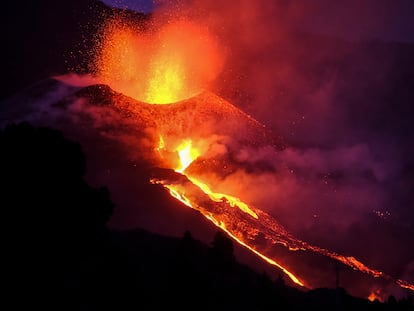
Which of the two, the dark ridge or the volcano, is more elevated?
the dark ridge

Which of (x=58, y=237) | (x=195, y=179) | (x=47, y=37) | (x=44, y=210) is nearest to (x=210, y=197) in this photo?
(x=195, y=179)

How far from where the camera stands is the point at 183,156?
5328 cm

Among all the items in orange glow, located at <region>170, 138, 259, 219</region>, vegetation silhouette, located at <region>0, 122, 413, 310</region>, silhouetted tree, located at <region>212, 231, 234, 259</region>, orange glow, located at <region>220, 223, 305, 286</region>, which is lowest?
vegetation silhouette, located at <region>0, 122, 413, 310</region>

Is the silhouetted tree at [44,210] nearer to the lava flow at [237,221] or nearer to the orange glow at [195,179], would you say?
the lava flow at [237,221]

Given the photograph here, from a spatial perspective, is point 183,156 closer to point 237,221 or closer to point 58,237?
point 237,221

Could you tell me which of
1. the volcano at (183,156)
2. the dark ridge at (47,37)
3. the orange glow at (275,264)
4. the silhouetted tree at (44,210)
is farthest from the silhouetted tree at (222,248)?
the dark ridge at (47,37)

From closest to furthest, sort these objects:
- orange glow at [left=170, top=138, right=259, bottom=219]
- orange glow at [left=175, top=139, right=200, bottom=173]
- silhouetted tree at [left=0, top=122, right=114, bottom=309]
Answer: silhouetted tree at [left=0, top=122, right=114, bottom=309] < orange glow at [left=170, top=138, right=259, bottom=219] < orange glow at [left=175, top=139, right=200, bottom=173]

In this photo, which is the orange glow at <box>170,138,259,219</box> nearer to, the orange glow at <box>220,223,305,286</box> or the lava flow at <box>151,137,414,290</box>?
the lava flow at <box>151,137,414,290</box>

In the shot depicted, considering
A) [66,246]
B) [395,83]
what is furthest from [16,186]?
[395,83]

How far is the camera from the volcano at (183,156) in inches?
1480

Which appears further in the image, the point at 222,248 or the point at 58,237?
the point at 222,248

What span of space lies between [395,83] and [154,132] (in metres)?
46.5

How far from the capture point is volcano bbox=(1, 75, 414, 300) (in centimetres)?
3759

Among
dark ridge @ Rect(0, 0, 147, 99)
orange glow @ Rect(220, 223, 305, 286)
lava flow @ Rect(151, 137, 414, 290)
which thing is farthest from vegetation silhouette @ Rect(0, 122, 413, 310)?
dark ridge @ Rect(0, 0, 147, 99)
